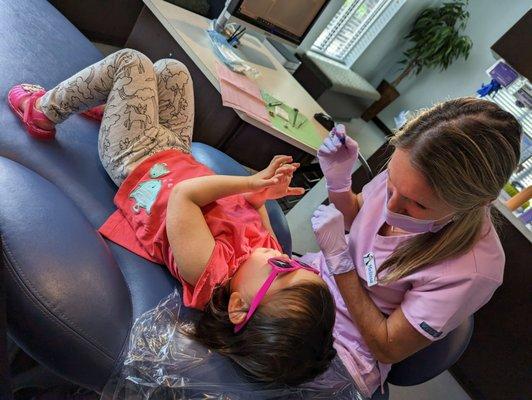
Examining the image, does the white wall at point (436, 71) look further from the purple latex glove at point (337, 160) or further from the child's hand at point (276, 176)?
the child's hand at point (276, 176)

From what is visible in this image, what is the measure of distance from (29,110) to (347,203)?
1184mm

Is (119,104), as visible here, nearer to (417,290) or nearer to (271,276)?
(271,276)

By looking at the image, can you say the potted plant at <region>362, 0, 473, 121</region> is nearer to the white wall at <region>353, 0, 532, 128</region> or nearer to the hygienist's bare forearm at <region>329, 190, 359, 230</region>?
the white wall at <region>353, 0, 532, 128</region>

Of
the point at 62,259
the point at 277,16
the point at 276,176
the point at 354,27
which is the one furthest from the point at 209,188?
the point at 354,27

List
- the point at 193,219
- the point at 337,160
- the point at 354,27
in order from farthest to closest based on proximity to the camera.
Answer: the point at 354,27 < the point at 337,160 < the point at 193,219

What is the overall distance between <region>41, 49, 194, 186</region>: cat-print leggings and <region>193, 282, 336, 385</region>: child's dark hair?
25.1 inches

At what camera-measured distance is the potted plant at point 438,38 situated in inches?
174

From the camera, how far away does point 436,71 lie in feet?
16.1

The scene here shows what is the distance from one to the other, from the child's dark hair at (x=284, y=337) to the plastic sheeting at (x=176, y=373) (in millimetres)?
40

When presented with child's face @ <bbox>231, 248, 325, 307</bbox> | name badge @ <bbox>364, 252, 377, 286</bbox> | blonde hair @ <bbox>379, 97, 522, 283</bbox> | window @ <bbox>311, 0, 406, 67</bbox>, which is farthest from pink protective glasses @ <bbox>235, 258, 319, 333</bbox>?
window @ <bbox>311, 0, 406, 67</bbox>

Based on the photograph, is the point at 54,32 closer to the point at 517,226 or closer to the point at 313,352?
the point at 313,352

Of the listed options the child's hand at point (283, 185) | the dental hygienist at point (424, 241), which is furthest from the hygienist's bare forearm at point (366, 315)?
the child's hand at point (283, 185)

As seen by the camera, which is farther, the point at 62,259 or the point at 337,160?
the point at 337,160

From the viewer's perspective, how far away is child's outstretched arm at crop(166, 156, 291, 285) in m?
1.08
